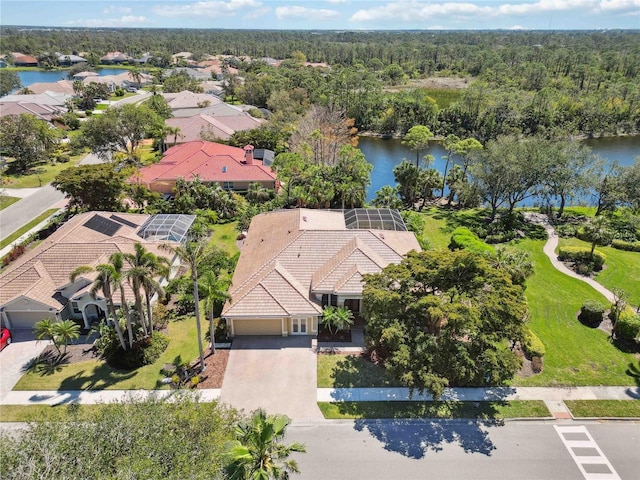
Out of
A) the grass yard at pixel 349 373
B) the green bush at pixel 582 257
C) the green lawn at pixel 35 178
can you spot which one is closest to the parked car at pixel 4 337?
the grass yard at pixel 349 373

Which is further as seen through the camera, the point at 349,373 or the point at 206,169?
the point at 206,169

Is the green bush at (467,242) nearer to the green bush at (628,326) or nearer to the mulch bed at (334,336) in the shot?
the green bush at (628,326)

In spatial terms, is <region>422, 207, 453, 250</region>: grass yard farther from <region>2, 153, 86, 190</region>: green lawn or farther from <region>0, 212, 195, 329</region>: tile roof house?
<region>2, 153, 86, 190</region>: green lawn

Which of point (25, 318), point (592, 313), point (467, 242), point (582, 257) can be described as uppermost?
point (467, 242)

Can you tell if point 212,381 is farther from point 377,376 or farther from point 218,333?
point 377,376

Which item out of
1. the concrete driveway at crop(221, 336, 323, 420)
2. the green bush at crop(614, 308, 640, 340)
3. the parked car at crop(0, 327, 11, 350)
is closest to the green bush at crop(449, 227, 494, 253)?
the green bush at crop(614, 308, 640, 340)

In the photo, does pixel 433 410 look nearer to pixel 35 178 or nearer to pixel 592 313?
pixel 592 313

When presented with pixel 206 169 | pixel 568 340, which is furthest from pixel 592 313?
pixel 206 169

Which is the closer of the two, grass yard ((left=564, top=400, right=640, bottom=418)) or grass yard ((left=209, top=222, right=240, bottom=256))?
grass yard ((left=564, top=400, right=640, bottom=418))
